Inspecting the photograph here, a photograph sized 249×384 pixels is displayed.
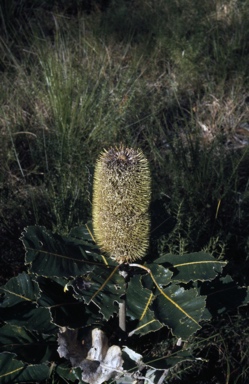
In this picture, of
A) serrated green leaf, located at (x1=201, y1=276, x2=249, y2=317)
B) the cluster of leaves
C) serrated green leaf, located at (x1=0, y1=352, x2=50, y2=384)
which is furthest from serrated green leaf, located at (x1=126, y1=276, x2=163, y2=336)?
serrated green leaf, located at (x1=0, y1=352, x2=50, y2=384)

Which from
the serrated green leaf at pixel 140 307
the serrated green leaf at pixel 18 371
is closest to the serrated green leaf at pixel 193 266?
the serrated green leaf at pixel 140 307

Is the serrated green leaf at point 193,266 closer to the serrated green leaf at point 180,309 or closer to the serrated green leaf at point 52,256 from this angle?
the serrated green leaf at point 180,309

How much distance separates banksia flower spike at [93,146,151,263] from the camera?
1875 mm

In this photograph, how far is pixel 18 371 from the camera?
86.2 inches

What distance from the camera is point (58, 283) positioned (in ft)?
7.09

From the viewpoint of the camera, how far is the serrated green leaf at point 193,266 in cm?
203

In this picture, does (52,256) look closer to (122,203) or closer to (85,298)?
(85,298)

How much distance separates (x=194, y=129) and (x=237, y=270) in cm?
118

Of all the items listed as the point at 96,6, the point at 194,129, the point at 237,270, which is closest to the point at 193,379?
the point at 237,270

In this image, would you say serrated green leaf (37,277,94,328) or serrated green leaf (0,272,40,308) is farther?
serrated green leaf (0,272,40,308)

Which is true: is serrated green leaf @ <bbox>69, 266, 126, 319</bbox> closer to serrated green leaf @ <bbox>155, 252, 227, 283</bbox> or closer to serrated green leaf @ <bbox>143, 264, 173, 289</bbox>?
serrated green leaf @ <bbox>143, 264, 173, 289</bbox>

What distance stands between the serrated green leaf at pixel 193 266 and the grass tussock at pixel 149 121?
24 cm

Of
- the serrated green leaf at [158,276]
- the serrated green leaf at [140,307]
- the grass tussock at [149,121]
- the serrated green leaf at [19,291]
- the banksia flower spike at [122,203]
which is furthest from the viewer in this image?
the grass tussock at [149,121]

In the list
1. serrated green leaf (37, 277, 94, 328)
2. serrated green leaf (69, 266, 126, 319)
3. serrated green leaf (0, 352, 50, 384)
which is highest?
serrated green leaf (69, 266, 126, 319)
